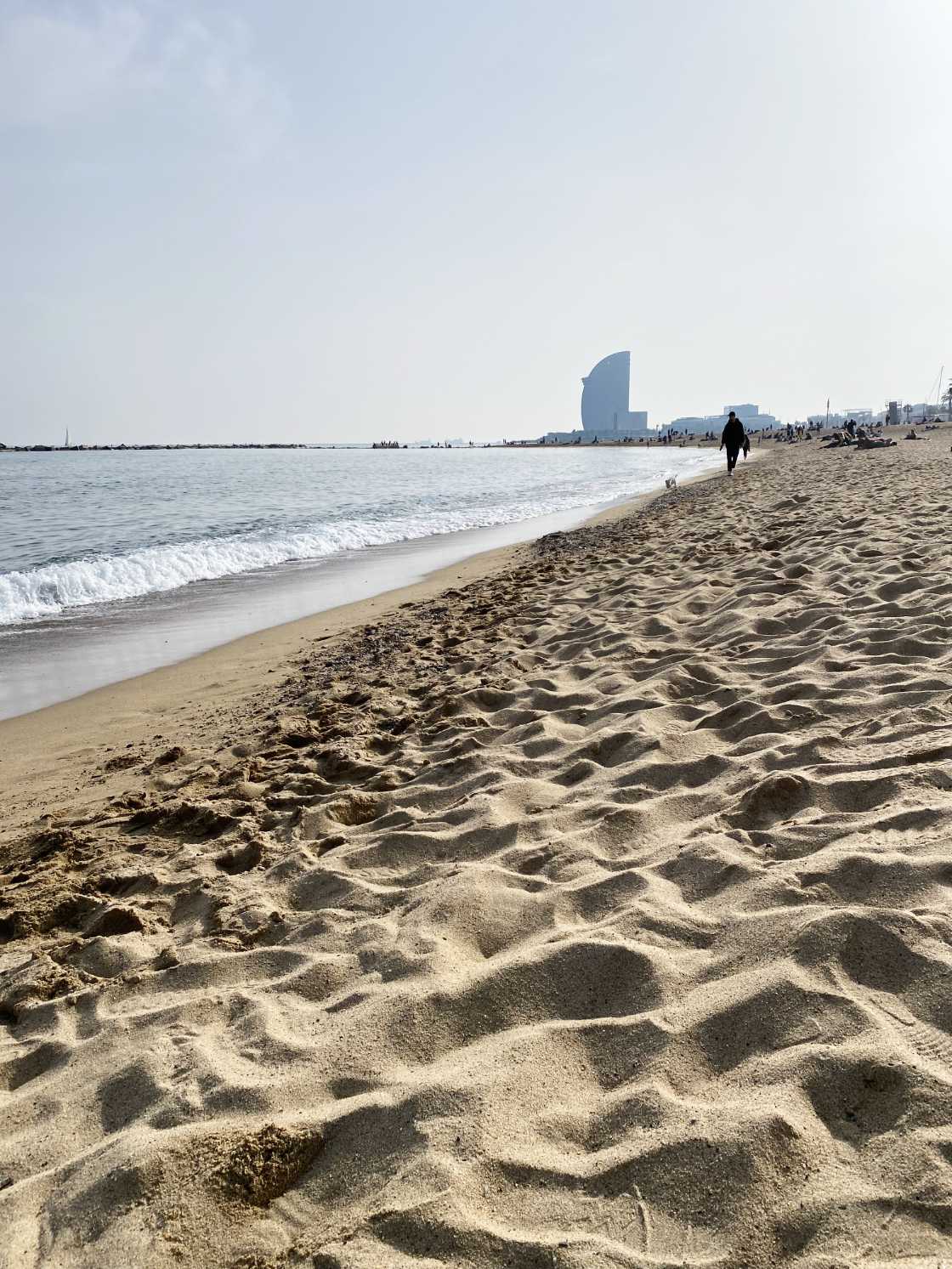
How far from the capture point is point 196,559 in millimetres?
12055

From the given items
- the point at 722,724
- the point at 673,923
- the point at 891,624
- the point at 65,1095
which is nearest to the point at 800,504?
the point at 891,624

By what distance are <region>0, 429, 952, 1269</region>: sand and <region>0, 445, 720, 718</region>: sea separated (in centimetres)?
301

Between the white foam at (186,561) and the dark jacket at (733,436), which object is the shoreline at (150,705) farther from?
the dark jacket at (733,436)

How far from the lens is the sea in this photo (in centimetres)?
737

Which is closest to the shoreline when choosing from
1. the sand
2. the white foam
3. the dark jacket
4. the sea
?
the sand

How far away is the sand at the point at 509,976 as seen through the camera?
4.66 feet

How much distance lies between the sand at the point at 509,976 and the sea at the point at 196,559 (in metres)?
3.01

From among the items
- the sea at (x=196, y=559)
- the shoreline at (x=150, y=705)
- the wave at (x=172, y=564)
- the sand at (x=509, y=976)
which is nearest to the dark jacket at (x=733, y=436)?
the sea at (x=196, y=559)

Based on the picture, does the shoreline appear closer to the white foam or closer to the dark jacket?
the white foam

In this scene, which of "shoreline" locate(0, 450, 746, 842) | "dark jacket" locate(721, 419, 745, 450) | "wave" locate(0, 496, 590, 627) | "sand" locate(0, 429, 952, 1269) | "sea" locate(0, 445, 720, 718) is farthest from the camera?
"dark jacket" locate(721, 419, 745, 450)

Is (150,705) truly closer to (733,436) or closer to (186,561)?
(186,561)

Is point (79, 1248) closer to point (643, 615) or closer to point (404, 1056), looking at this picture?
point (404, 1056)

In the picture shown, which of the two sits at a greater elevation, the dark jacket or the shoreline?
the dark jacket

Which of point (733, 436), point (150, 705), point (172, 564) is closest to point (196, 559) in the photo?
point (172, 564)
